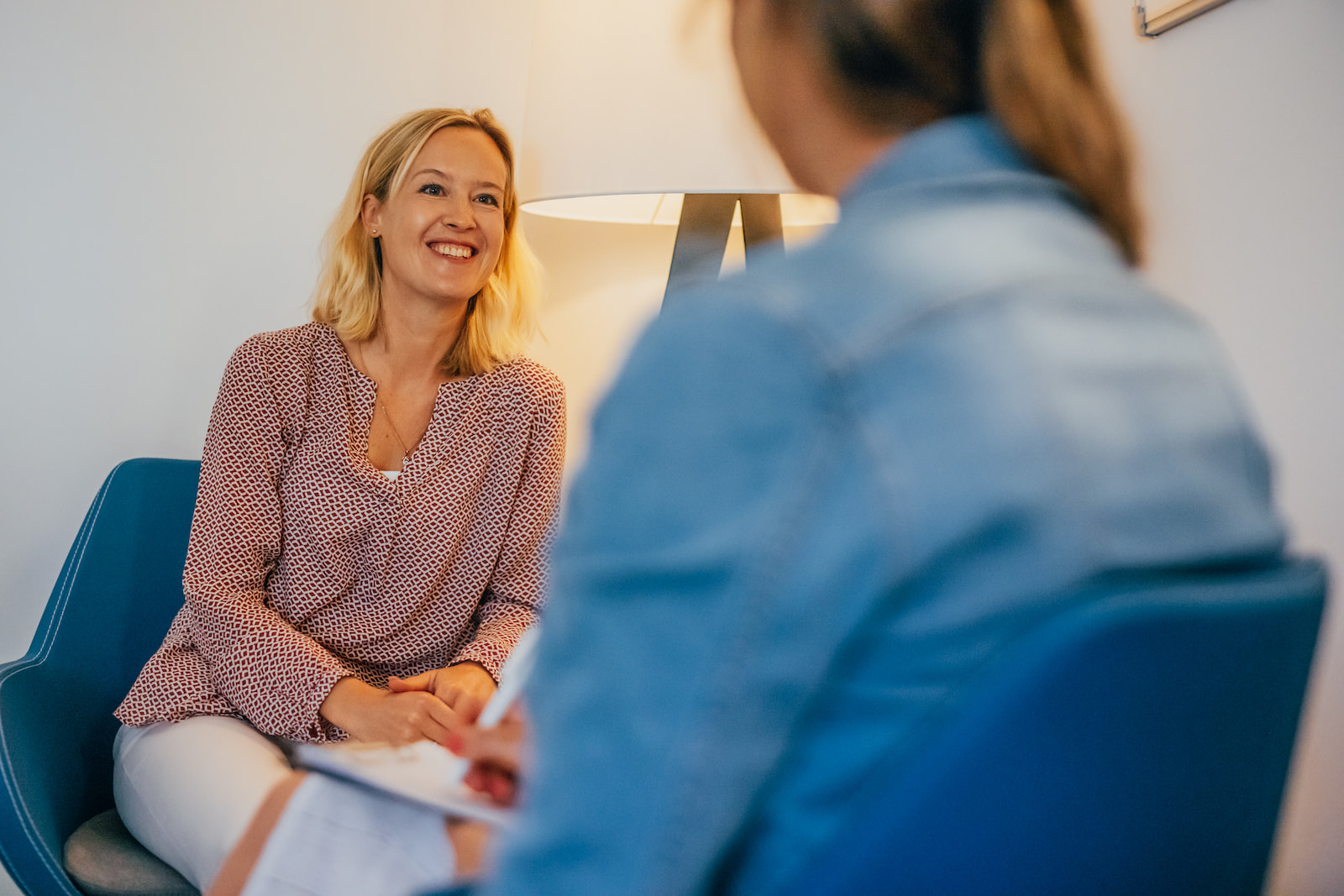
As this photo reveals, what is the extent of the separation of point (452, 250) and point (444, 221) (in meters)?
0.05

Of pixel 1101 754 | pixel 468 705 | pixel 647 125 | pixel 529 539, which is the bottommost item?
pixel 468 705

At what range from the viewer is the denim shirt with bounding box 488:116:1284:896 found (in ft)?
1.35

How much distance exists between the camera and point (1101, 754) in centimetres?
44

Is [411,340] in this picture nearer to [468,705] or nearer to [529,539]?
[529,539]

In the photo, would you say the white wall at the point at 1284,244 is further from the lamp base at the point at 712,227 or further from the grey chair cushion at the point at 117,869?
the grey chair cushion at the point at 117,869

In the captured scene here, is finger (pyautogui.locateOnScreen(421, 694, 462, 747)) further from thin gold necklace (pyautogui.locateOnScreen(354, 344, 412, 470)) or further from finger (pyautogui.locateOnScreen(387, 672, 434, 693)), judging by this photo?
thin gold necklace (pyautogui.locateOnScreen(354, 344, 412, 470))

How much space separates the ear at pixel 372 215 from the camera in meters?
1.67

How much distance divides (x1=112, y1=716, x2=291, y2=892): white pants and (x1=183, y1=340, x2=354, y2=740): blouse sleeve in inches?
2.3

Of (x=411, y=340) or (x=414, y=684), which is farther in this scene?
(x=411, y=340)

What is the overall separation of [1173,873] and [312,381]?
1.35 meters

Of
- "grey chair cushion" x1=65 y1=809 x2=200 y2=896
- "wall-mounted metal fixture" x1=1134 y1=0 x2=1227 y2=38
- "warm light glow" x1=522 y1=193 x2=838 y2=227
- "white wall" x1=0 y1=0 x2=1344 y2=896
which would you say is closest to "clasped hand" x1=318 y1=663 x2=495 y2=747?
"grey chair cushion" x1=65 y1=809 x2=200 y2=896

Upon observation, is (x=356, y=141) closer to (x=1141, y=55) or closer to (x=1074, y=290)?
(x=1141, y=55)

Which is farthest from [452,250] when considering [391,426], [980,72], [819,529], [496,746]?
[819,529]

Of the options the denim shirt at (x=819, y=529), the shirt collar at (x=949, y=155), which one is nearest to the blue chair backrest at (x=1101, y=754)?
the denim shirt at (x=819, y=529)
